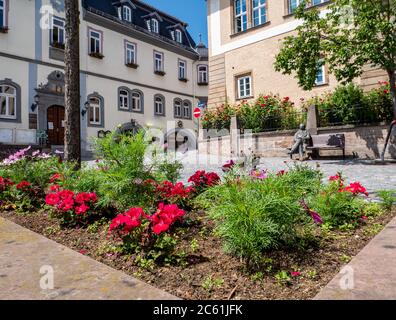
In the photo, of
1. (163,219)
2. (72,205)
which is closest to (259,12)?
(72,205)

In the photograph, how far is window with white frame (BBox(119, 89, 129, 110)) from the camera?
21.1m

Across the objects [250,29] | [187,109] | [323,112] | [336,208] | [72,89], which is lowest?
[336,208]

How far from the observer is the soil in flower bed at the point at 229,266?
1913 millimetres

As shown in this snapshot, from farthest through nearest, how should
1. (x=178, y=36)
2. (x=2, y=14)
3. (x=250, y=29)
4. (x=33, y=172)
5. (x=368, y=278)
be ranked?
(x=178, y=36) < (x=250, y=29) < (x=2, y=14) < (x=33, y=172) < (x=368, y=278)

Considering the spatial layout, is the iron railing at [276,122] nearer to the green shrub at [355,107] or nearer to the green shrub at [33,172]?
the green shrub at [355,107]

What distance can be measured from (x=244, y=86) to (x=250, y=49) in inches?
74.2

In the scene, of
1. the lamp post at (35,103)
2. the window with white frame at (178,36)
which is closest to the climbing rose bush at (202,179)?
the lamp post at (35,103)

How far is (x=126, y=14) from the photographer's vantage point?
22.2 meters

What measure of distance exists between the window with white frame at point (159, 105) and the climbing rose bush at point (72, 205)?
2051 cm

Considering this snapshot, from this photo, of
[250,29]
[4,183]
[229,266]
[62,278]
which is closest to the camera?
[62,278]

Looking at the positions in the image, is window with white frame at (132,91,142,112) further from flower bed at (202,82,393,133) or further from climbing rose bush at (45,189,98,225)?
climbing rose bush at (45,189,98,225)

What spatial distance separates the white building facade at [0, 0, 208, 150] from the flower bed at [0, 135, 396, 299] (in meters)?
9.32

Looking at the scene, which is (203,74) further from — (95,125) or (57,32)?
(57,32)

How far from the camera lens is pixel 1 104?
50.2ft
